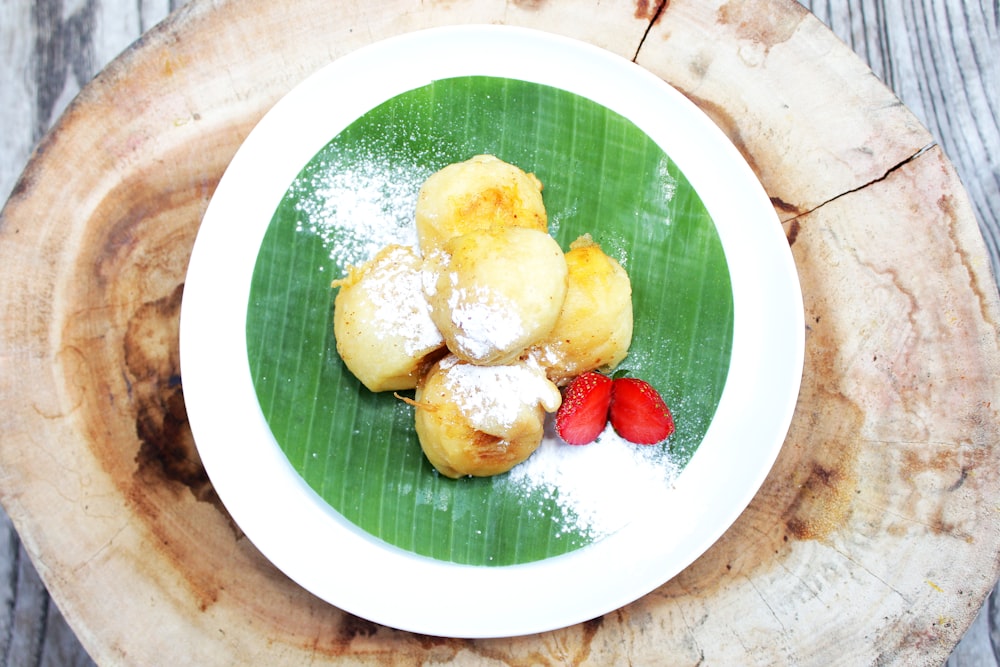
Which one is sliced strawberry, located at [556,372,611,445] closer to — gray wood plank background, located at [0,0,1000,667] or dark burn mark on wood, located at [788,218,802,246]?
dark burn mark on wood, located at [788,218,802,246]

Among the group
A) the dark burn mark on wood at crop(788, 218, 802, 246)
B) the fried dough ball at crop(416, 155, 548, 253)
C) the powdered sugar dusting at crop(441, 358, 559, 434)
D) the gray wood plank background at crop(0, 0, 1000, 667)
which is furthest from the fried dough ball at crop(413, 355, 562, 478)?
the gray wood plank background at crop(0, 0, 1000, 667)

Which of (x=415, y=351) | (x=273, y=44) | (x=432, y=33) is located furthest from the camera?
(x=273, y=44)

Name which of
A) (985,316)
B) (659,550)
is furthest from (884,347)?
(659,550)

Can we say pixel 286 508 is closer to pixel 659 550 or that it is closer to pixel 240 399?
pixel 240 399

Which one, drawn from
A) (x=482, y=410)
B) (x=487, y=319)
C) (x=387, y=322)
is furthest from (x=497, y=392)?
(x=387, y=322)

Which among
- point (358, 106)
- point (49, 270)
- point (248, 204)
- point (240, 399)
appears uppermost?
point (358, 106)

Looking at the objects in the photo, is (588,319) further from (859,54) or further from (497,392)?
(859,54)

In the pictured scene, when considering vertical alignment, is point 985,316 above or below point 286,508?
above
